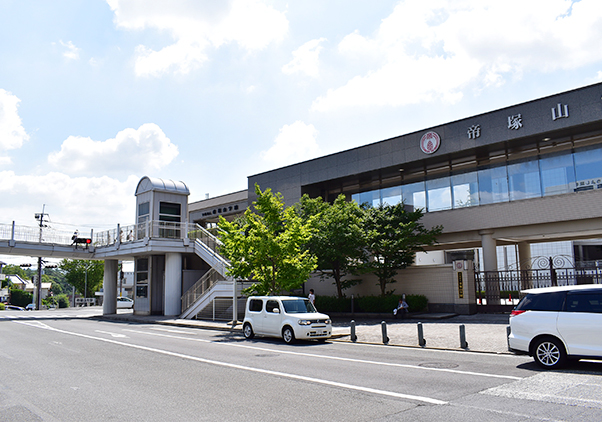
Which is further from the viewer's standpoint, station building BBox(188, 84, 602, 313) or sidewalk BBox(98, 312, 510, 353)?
station building BBox(188, 84, 602, 313)

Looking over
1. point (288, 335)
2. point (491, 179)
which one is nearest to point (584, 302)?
point (288, 335)

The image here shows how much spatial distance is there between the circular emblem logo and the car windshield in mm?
15511

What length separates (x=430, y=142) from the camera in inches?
1142

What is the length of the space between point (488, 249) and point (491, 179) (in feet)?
13.8

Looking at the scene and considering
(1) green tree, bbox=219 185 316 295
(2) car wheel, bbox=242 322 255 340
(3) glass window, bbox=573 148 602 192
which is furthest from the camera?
(3) glass window, bbox=573 148 602 192

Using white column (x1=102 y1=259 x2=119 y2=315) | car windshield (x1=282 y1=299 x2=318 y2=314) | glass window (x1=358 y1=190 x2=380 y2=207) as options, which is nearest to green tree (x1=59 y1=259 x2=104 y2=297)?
white column (x1=102 y1=259 x2=119 y2=315)

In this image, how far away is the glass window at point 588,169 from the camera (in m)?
24.0

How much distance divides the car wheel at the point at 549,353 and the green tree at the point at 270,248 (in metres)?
12.3

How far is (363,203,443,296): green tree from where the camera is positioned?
24.7 m

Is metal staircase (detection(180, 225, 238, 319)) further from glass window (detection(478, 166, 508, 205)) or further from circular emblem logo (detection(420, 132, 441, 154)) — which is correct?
glass window (detection(478, 166, 508, 205))

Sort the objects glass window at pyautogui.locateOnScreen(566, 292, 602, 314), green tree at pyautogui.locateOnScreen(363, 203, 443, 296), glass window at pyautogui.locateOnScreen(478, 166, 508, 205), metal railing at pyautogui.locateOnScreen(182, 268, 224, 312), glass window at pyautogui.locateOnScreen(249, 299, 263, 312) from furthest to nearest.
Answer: metal railing at pyautogui.locateOnScreen(182, 268, 224, 312) → glass window at pyautogui.locateOnScreen(478, 166, 508, 205) → green tree at pyautogui.locateOnScreen(363, 203, 443, 296) → glass window at pyautogui.locateOnScreen(249, 299, 263, 312) → glass window at pyautogui.locateOnScreen(566, 292, 602, 314)

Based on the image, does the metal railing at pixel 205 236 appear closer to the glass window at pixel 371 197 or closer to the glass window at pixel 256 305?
the glass window at pixel 371 197

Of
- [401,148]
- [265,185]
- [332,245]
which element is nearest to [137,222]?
[265,185]

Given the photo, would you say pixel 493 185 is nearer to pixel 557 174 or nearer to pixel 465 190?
pixel 465 190
